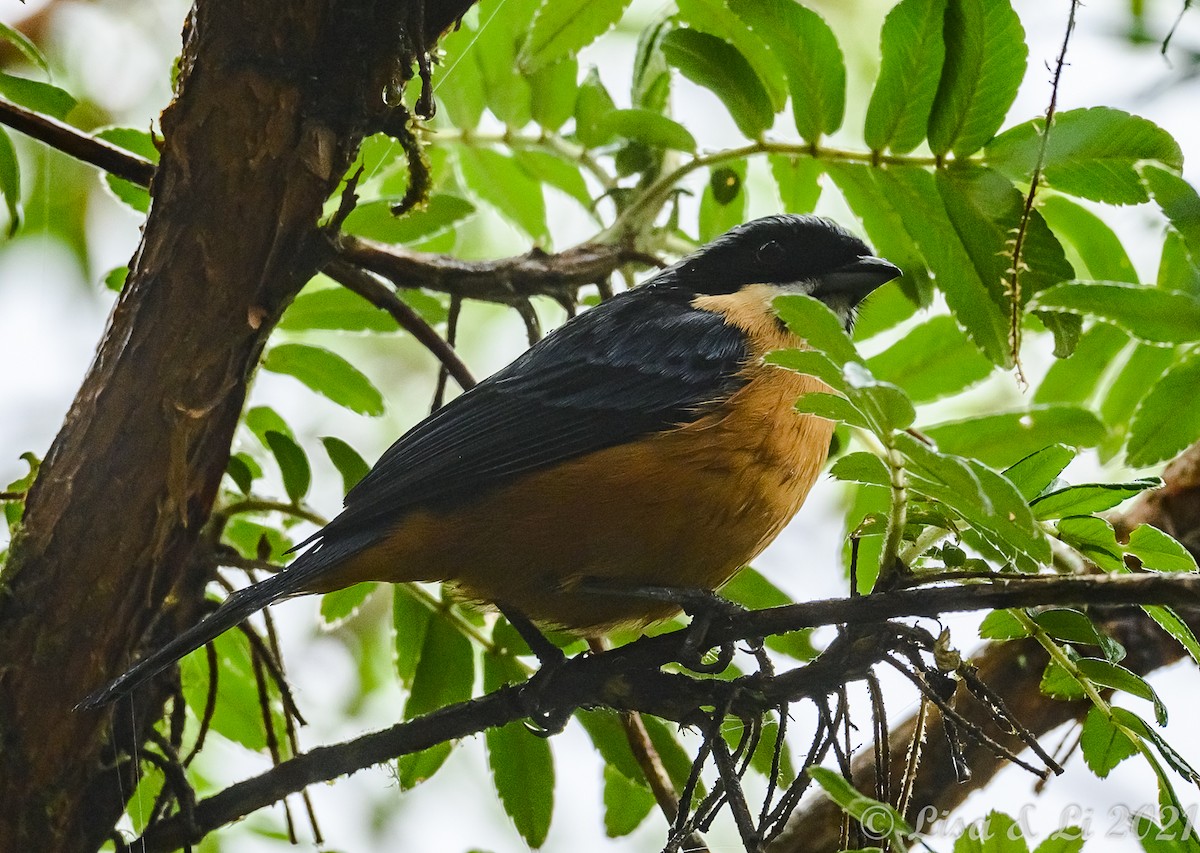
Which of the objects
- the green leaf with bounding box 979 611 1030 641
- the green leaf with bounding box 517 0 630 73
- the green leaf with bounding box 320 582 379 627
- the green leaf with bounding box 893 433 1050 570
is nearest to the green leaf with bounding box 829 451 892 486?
the green leaf with bounding box 893 433 1050 570

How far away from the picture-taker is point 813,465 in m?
3.12

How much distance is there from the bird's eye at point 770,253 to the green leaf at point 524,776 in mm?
1641

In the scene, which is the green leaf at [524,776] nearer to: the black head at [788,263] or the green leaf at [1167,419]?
the black head at [788,263]

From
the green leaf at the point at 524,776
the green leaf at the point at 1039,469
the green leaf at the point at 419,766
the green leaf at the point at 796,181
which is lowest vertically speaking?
the green leaf at the point at 1039,469

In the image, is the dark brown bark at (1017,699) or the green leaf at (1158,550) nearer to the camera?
the green leaf at (1158,550)

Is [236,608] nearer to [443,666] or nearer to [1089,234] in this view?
[443,666]

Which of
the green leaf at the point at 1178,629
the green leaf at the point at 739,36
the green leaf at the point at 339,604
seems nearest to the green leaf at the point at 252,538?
the green leaf at the point at 339,604

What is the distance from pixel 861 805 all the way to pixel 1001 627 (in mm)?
672

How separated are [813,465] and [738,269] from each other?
857 millimetres

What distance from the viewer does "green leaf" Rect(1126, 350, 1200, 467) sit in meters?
2.67

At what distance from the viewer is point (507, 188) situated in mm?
3686

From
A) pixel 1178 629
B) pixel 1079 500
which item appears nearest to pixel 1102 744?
pixel 1178 629

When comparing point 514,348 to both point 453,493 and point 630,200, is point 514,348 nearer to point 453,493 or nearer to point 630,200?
point 630,200

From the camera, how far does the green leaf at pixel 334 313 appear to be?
3.30 m
